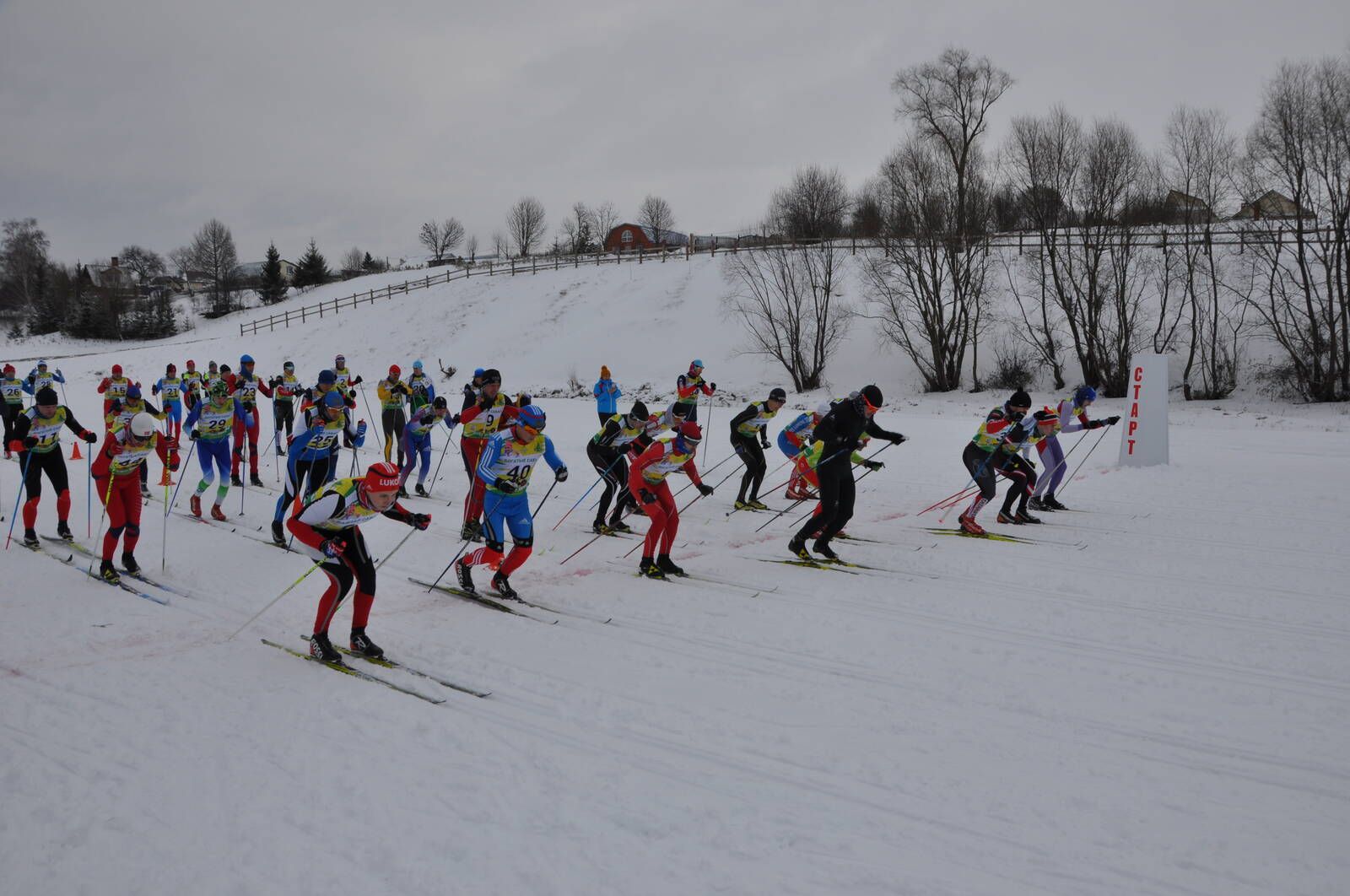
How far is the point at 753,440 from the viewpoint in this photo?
11516mm

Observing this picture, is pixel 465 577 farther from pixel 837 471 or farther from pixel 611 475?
pixel 837 471

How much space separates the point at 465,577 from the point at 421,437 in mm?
5372

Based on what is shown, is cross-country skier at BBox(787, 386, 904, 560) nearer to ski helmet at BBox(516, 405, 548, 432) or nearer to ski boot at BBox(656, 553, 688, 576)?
ski boot at BBox(656, 553, 688, 576)

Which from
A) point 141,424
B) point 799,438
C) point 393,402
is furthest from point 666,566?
point 393,402

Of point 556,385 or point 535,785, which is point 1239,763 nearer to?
point 535,785

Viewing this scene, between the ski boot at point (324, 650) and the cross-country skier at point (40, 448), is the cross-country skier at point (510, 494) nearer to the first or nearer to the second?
the ski boot at point (324, 650)

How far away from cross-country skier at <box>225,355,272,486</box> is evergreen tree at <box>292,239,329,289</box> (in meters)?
57.6

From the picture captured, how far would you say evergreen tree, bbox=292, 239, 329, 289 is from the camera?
216 feet

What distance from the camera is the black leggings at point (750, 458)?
37.7ft

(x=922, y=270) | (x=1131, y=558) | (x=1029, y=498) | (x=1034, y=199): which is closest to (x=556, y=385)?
(x=922, y=270)

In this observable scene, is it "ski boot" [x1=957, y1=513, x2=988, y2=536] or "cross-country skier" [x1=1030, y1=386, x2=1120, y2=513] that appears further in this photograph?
"cross-country skier" [x1=1030, y1=386, x2=1120, y2=513]

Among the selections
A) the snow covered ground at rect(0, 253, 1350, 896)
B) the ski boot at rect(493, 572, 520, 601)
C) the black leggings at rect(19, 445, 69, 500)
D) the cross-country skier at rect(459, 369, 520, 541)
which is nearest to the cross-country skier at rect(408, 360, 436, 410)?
the cross-country skier at rect(459, 369, 520, 541)

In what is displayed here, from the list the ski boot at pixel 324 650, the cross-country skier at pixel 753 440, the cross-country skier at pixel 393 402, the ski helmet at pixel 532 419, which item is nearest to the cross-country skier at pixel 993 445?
the cross-country skier at pixel 753 440

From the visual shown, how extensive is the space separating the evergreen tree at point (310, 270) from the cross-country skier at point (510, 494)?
66.9 meters
